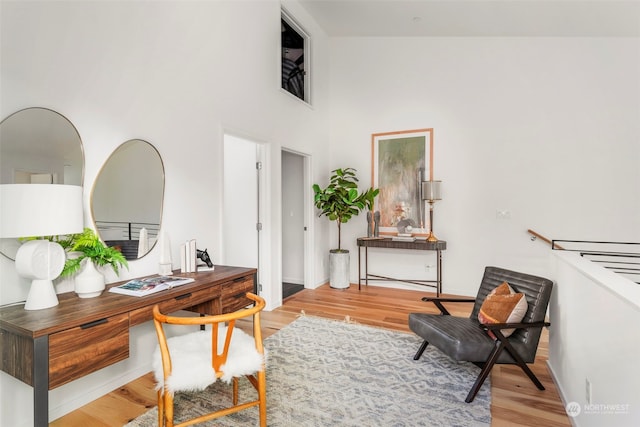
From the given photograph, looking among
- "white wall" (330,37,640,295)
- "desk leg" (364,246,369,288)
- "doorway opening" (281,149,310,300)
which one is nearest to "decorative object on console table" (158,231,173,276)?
"doorway opening" (281,149,310,300)

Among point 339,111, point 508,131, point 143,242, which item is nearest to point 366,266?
point 339,111

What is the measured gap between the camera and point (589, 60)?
13.9 ft

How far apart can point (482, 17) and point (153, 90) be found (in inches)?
154

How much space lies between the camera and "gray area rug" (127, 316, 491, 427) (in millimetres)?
2051

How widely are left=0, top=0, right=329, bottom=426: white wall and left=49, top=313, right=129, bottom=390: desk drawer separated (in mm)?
559

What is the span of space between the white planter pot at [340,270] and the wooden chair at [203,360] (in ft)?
10.5

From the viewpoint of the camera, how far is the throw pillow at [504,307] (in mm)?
2359

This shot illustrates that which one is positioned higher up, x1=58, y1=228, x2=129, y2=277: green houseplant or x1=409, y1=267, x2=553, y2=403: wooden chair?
x1=58, y1=228, x2=129, y2=277: green houseplant

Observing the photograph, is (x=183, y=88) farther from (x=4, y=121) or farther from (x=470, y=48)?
(x=470, y=48)

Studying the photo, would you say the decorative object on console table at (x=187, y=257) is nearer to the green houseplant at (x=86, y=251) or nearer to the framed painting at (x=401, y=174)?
the green houseplant at (x=86, y=251)

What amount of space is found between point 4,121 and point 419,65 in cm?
485

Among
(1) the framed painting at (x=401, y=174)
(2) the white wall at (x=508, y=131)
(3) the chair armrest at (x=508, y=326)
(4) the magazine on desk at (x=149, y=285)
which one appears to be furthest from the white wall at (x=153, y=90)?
(3) the chair armrest at (x=508, y=326)

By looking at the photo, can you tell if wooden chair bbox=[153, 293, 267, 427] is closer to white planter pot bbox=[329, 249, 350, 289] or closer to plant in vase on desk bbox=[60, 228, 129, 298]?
plant in vase on desk bbox=[60, 228, 129, 298]

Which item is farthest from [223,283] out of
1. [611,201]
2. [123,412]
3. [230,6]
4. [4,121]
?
[611,201]
